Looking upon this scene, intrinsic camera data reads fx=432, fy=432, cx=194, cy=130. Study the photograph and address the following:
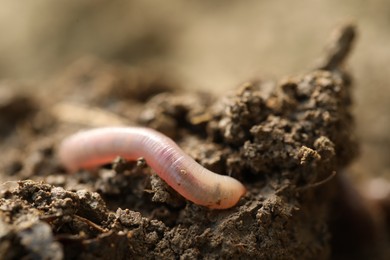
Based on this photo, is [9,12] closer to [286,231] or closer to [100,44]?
[100,44]

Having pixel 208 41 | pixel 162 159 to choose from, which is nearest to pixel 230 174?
pixel 162 159

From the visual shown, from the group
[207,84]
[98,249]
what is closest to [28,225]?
[98,249]

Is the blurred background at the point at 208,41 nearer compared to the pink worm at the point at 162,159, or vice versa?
the pink worm at the point at 162,159

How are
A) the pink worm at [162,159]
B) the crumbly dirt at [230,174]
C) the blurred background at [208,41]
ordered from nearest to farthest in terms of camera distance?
the crumbly dirt at [230,174], the pink worm at [162,159], the blurred background at [208,41]

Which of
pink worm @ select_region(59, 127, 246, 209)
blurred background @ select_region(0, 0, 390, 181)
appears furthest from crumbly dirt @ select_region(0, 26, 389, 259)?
blurred background @ select_region(0, 0, 390, 181)

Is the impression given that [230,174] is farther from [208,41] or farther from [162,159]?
[208,41]

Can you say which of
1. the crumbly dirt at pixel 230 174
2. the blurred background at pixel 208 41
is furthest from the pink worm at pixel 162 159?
the blurred background at pixel 208 41

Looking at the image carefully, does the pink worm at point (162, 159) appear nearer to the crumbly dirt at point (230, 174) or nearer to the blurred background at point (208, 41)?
the crumbly dirt at point (230, 174)
